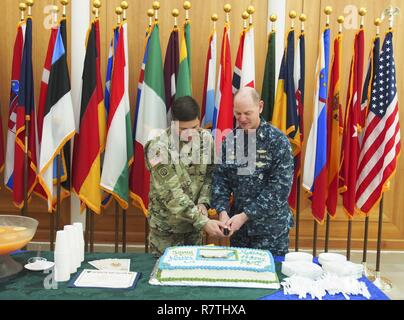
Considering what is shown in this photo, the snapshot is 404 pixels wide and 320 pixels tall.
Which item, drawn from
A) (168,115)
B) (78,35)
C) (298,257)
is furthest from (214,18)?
(298,257)

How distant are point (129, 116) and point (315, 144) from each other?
1.39m

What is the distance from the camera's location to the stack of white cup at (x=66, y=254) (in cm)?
153

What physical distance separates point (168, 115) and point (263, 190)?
127 centimetres

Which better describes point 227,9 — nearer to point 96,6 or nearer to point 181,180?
point 96,6

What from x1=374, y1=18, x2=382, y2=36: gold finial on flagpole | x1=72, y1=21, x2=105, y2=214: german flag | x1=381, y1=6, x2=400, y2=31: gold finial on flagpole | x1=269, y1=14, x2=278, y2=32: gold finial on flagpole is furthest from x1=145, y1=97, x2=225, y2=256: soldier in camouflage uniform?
x1=381, y1=6, x2=400, y2=31: gold finial on flagpole

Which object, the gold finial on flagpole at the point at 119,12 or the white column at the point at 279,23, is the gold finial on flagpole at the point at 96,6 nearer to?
the gold finial on flagpole at the point at 119,12

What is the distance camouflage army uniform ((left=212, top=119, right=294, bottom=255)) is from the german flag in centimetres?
119

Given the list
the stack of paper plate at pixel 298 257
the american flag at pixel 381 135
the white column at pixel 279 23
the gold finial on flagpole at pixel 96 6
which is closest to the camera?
the stack of paper plate at pixel 298 257

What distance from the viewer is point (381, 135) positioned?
3191 mm

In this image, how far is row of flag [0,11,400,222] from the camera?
10.2 feet

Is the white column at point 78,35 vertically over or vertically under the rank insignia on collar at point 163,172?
over

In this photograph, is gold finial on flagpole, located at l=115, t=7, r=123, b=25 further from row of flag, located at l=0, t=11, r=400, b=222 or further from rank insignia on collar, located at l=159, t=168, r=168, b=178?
rank insignia on collar, located at l=159, t=168, r=168, b=178

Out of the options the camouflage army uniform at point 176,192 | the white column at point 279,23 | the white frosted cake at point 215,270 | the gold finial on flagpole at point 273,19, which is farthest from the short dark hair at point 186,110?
the white column at point 279,23
